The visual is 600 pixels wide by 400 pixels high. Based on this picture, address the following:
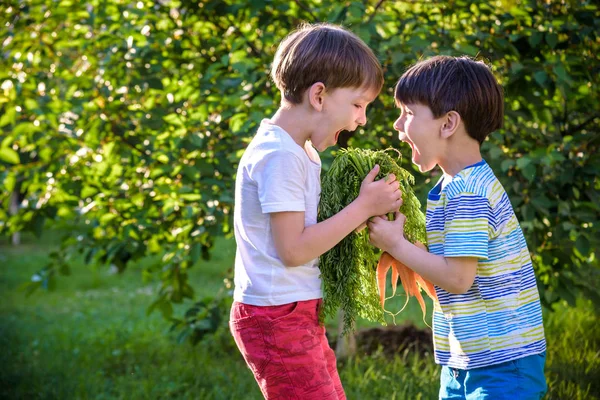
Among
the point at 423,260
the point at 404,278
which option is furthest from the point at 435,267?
the point at 404,278

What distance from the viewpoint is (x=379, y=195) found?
195 cm

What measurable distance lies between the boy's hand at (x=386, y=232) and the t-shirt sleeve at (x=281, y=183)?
224mm

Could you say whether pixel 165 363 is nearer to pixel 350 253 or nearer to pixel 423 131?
pixel 350 253

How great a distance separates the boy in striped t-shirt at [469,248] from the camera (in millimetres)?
1914

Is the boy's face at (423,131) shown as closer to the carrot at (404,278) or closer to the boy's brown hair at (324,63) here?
the boy's brown hair at (324,63)

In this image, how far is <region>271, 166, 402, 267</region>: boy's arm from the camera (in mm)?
1862

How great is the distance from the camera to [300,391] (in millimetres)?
1938

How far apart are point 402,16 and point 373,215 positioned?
2.16m

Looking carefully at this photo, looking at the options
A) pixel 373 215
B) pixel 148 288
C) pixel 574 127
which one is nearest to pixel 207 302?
pixel 574 127

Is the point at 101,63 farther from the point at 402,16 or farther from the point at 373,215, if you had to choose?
the point at 373,215

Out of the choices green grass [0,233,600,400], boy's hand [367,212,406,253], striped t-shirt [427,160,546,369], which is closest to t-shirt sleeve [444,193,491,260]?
striped t-shirt [427,160,546,369]

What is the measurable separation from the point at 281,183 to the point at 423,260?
44 centimetres

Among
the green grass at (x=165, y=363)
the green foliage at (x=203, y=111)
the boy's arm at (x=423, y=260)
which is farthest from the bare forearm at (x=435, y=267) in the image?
the green grass at (x=165, y=363)

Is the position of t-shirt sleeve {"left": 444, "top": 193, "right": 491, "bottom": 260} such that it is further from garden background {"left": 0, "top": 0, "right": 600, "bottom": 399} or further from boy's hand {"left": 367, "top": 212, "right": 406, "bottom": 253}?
garden background {"left": 0, "top": 0, "right": 600, "bottom": 399}
